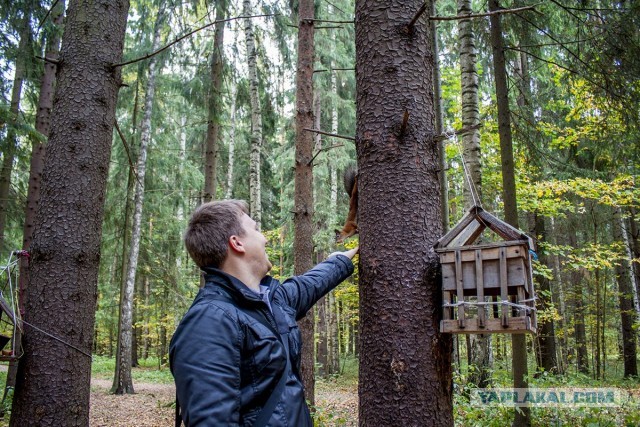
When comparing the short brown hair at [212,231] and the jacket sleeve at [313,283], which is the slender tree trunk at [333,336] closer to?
Result: the jacket sleeve at [313,283]

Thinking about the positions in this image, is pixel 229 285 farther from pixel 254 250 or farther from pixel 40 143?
pixel 40 143

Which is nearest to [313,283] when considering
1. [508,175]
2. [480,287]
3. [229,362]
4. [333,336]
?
[480,287]

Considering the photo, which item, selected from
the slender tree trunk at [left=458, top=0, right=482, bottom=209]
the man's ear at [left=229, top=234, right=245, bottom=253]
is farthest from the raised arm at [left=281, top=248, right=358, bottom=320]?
the slender tree trunk at [left=458, top=0, right=482, bottom=209]

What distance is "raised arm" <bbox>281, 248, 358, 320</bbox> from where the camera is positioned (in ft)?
8.02

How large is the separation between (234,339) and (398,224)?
109 centimetres

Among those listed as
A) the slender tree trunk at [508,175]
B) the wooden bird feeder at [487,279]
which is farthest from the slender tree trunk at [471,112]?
the wooden bird feeder at [487,279]

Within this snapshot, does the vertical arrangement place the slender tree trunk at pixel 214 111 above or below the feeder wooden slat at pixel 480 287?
above

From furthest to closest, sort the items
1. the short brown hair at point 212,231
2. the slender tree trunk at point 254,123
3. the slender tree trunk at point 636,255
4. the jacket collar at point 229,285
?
the slender tree trunk at point 636,255 → the slender tree trunk at point 254,123 → the short brown hair at point 212,231 → the jacket collar at point 229,285

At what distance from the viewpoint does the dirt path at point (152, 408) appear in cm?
871

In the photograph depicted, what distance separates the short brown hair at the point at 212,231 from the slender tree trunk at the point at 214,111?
7270mm

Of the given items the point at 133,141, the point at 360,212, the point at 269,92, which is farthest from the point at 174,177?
the point at 360,212

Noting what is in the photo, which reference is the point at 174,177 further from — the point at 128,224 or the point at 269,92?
the point at 269,92

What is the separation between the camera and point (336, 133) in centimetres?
1288

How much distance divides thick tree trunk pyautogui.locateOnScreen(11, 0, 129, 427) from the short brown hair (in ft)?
6.28
